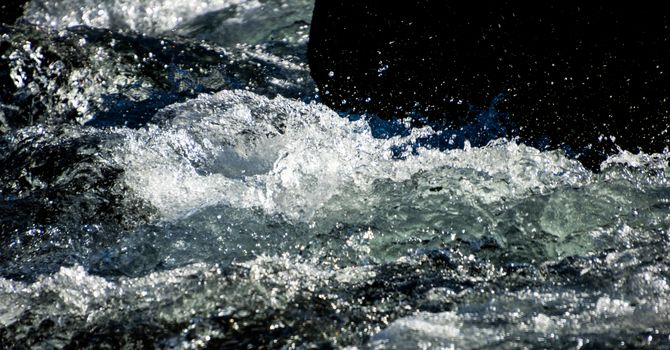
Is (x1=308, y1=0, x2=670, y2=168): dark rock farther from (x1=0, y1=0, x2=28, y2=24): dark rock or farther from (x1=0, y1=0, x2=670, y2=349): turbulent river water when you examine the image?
(x1=0, y1=0, x2=28, y2=24): dark rock

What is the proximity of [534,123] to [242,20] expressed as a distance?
2.65m

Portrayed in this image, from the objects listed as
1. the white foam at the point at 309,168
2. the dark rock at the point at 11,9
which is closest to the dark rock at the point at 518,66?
the white foam at the point at 309,168

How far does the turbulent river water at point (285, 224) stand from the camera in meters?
1.81

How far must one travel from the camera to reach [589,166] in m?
3.05

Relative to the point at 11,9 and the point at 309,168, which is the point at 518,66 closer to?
the point at 309,168

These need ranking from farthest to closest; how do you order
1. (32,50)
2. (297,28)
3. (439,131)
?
(297,28) < (32,50) < (439,131)

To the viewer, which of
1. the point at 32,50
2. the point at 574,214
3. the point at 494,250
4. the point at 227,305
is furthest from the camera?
the point at 32,50

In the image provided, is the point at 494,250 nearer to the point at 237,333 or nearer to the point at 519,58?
the point at 237,333

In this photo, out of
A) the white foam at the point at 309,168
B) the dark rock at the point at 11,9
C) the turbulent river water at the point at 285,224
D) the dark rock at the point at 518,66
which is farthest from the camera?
the dark rock at the point at 11,9

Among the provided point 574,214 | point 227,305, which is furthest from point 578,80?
point 227,305

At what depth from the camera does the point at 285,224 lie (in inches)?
97.6

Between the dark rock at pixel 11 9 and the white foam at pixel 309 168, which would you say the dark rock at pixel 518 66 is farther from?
the dark rock at pixel 11 9

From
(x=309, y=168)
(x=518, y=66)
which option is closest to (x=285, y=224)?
(x=309, y=168)

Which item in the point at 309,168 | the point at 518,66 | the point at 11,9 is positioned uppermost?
the point at 518,66
